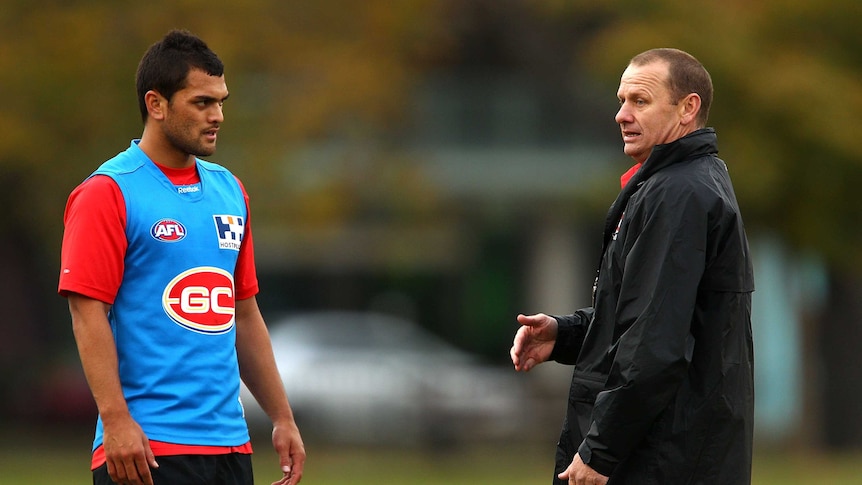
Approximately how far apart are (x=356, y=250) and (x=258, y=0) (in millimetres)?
12412

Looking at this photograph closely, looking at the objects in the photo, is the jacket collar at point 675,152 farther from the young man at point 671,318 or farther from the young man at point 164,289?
the young man at point 164,289

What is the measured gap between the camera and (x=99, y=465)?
4797 mm

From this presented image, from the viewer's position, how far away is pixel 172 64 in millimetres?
5008

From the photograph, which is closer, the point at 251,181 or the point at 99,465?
the point at 99,465

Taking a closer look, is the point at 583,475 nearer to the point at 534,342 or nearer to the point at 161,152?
the point at 534,342

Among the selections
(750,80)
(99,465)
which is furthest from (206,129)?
(750,80)

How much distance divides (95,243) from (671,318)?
1997 millimetres

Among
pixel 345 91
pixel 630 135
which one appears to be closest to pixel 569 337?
pixel 630 135

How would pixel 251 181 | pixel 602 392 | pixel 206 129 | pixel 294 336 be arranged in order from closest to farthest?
pixel 602 392
pixel 206 129
pixel 251 181
pixel 294 336

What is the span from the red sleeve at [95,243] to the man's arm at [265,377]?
0.72 metres

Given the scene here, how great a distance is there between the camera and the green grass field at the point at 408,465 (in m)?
15.3

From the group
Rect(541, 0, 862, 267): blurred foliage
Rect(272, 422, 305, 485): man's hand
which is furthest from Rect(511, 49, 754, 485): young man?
Rect(541, 0, 862, 267): blurred foliage

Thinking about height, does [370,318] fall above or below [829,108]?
below

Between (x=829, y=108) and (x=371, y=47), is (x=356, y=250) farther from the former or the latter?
(x=829, y=108)
